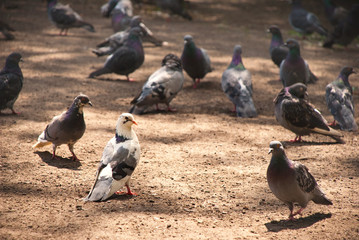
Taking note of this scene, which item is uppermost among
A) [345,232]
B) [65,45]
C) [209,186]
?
[345,232]

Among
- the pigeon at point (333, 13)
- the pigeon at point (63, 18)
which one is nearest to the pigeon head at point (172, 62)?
the pigeon at point (63, 18)

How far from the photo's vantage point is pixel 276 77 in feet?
29.2

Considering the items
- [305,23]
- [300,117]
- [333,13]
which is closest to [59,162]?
[300,117]

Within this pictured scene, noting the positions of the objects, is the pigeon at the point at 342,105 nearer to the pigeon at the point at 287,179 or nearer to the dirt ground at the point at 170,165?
the dirt ground at the point at 170,165

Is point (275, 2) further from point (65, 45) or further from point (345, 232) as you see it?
point (345, 232)

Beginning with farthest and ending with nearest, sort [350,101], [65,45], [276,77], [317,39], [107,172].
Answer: [317,39]
[65,45]
[276,77]
[350,101]
[107,172]

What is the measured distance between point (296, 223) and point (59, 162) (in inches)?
98.0

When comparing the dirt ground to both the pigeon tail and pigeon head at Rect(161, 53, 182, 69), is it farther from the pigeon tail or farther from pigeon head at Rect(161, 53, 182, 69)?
pigeon head at Rect(161, 53, 182, 69)

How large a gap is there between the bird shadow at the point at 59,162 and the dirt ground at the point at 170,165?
0.01 m

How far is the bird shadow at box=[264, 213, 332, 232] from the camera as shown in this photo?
3.66m

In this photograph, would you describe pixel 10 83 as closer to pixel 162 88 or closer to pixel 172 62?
pixel 162 88

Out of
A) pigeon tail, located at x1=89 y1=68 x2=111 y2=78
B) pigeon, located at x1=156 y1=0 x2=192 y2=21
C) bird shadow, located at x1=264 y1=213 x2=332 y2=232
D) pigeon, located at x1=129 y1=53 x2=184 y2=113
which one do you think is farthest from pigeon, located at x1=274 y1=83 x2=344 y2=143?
pigeon, located at x1=156 y1=0 x2=192 y2=21

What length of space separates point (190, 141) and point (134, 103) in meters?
1.31

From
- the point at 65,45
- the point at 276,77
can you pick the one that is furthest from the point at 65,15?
the point at 276,77
